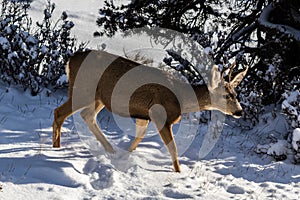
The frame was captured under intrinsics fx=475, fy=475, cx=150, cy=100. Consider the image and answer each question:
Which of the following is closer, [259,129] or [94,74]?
[94,74]

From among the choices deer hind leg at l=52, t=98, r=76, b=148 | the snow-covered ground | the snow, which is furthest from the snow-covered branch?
deer hind leg at l=52, t=98, r=76, b=148

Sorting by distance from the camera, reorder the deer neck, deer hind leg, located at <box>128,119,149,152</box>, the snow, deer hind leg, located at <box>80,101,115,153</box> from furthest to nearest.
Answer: the snow
deer hind leg, located at <box>128,119,149,152</box>
deer hind leg, located at <box>80,101,115,153</box>
the deer neck

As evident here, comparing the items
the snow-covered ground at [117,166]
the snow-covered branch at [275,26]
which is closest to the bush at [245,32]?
the snow-covered branch at [275,26]

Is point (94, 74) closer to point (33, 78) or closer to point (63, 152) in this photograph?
point (63, 152)

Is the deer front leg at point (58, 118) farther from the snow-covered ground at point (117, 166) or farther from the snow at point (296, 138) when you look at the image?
the snow at point (296, 138)

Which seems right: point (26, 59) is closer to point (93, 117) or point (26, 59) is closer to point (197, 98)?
point (93, 117)

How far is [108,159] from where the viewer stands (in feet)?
19.0

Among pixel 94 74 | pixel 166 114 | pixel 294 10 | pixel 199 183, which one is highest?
pixel 294 10

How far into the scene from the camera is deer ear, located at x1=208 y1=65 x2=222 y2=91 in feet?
19.0

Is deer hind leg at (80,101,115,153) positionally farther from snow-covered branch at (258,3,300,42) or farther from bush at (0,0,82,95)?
snow-covered branch at (258,3,300,42)

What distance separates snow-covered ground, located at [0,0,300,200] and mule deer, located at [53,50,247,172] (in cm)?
40

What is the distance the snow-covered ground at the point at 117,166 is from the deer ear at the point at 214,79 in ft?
3.53

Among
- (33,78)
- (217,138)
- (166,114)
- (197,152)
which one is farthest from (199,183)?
(33,78)

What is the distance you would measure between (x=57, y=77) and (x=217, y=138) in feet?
10.6
